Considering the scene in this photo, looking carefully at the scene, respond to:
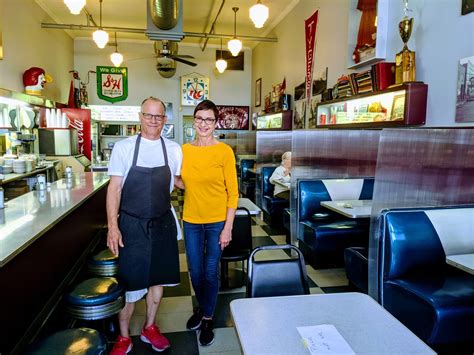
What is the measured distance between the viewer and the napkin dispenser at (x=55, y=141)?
23.5 feet

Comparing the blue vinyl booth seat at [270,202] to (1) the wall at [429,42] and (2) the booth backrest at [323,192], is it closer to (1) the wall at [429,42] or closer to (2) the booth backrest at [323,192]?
(2) the booth backrest at [323,192]

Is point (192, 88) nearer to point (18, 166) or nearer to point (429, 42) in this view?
point (18, 166)

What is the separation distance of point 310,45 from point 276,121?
2.15 m

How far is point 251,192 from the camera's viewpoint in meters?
7.57

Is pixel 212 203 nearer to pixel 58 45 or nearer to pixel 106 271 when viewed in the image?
pixel 106 271

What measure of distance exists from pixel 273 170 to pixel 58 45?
6.94m

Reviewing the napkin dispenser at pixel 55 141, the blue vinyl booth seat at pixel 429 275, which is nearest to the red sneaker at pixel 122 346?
the blue vinyl booth seat at pixel 429 275

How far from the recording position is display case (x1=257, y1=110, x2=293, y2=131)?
7.76 m

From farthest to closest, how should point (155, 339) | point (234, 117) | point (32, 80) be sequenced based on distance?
point (234, 117) < point (32, 80) < point (155, 339)

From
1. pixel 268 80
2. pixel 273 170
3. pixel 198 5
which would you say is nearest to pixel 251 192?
pixel 273 170

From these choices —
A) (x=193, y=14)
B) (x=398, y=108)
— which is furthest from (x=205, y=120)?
(x=193, y=14)

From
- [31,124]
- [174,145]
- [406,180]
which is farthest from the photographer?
[31,124]

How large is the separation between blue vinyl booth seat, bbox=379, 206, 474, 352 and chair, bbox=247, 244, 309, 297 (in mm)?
833

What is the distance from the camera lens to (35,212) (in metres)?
2.28
